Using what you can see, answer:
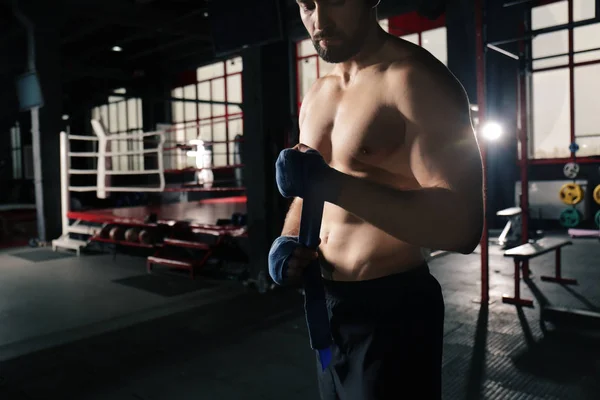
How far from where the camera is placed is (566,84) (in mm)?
8484

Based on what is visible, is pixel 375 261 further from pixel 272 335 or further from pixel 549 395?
pixel 272 335

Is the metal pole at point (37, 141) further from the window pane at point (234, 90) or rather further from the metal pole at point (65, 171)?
the window pane at point (234, 90)

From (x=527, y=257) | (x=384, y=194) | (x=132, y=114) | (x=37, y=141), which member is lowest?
(x=527, y=257)

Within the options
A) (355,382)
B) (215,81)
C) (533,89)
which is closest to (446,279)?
(355,382)

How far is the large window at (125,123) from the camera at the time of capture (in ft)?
52.7

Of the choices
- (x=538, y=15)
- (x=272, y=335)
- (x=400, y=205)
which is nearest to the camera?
(x=400, y=205)

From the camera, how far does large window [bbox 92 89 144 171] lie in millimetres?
16062

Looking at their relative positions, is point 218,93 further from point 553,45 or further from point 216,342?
point 216,342

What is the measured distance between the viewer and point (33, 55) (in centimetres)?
732

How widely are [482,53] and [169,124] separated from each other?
496 inches

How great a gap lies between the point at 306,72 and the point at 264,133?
881cm

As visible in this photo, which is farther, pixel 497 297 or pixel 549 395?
pixel 497 297

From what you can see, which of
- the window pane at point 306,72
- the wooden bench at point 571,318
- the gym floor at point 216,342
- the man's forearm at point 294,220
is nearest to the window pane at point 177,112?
the window pane at point 306,72

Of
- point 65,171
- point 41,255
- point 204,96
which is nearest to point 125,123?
point 204,96
